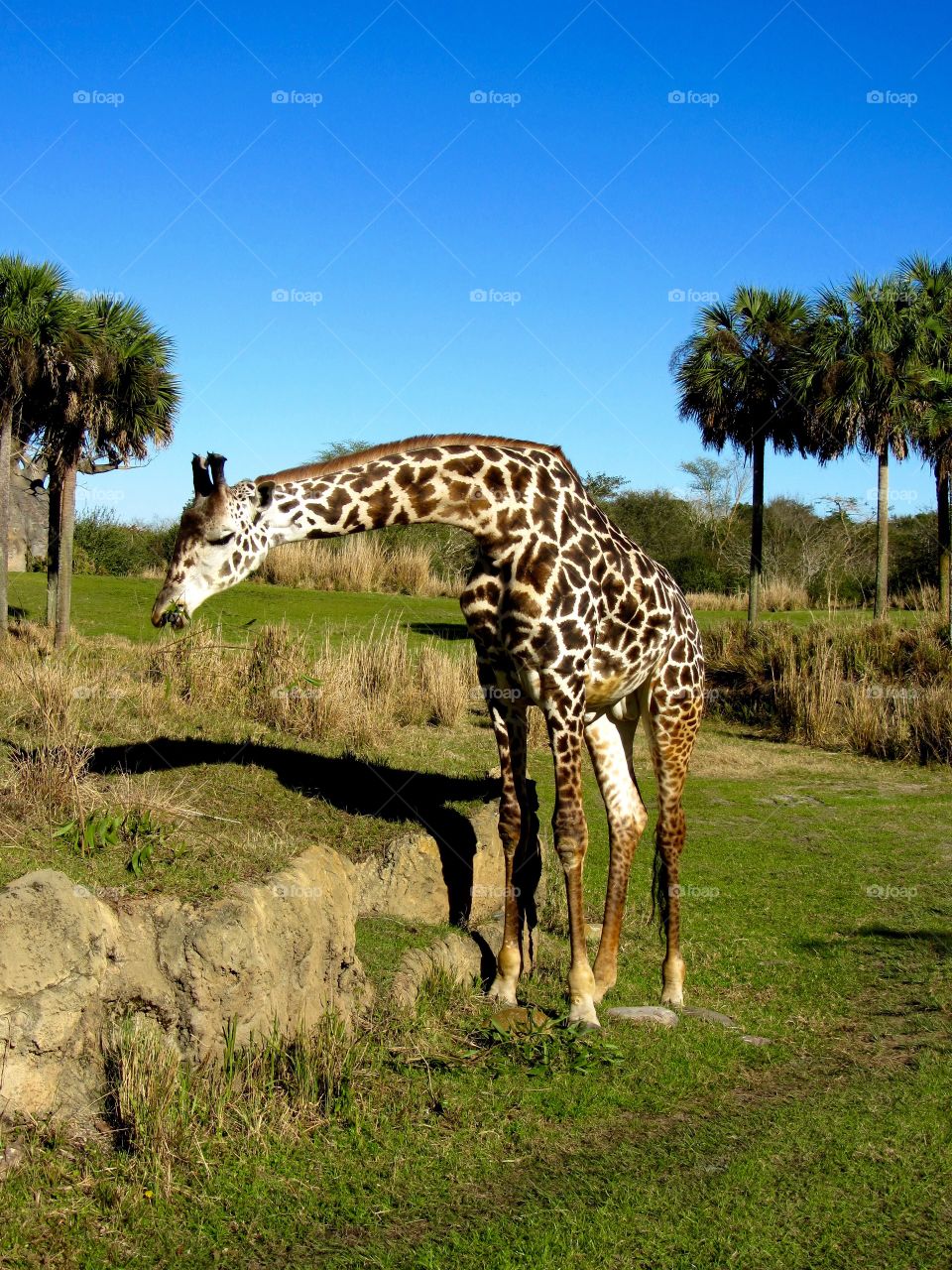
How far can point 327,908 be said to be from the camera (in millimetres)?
6016

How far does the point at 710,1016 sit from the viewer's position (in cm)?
709

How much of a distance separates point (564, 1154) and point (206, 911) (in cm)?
193

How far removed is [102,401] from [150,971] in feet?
53.9

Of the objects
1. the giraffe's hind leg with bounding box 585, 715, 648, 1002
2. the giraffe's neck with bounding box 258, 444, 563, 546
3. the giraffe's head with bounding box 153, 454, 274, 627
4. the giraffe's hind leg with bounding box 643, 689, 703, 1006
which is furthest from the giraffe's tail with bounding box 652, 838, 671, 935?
the giraffe's head with bounding box 153, 454, 274, 627

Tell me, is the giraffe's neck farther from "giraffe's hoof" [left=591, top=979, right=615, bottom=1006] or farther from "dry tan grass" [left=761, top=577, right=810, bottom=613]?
"dry tan grass" [left=761, top=577, right=810, bottom=613]

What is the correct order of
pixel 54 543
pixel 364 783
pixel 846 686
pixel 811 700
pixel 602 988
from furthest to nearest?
pixel 54 543 < pixel 846 686 < pixel 811 700 < pixel 364 783 < pixel 602 988

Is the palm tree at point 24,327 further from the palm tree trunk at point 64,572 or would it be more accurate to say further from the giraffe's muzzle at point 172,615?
the giraffe's muzzle at point 172,615

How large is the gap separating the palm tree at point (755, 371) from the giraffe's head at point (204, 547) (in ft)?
82.8

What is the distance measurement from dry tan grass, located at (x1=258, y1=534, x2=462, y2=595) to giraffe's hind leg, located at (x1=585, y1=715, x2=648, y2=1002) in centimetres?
1815

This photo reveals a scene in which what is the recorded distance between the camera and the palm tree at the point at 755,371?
29.8 metres

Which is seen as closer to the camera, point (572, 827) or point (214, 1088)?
point (214, 1088)

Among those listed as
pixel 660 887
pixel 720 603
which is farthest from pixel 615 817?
pixel 720 603

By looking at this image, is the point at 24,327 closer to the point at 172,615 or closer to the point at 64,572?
the point at 64,572

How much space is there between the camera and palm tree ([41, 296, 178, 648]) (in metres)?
19.3
